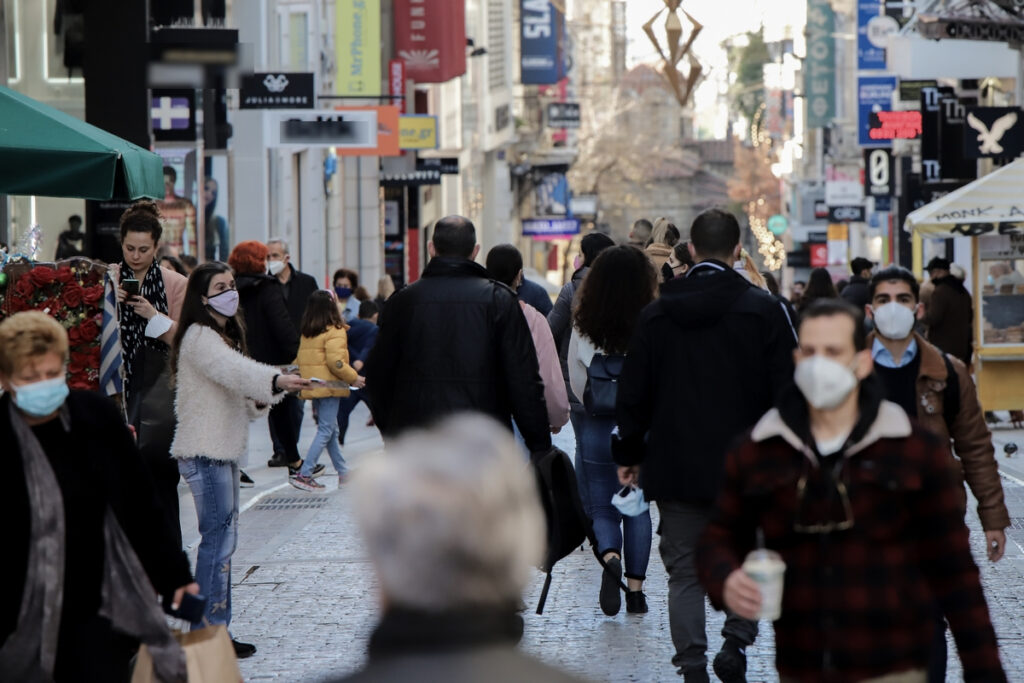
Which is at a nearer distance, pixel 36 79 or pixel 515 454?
pixel 515 454

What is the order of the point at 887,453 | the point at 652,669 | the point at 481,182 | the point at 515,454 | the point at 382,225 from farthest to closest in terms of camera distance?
1. the point at 481,182
2. the point at 382,225
3. the point at 652,669
4. the point at 887,453
5. the point at 515,454

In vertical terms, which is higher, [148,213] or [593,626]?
[148,213]

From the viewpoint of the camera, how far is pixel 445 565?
264 cm

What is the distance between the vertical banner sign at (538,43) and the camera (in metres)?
72.1

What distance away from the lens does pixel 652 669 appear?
305 inches

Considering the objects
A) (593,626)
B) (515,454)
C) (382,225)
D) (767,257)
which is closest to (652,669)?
(593,626)

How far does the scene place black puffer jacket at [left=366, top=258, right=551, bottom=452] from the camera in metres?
8.09

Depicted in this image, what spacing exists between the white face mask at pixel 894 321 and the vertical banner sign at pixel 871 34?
4200cm

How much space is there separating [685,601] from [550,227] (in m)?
55.9

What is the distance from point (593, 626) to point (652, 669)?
1028mm

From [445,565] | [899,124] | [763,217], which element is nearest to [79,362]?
[445,565]

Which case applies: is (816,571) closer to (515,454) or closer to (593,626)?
(515,454)

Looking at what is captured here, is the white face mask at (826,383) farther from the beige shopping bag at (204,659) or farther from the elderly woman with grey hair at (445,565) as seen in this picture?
the beige shopping bag at (204,659)

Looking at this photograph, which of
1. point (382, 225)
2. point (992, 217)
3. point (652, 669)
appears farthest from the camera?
point (382, 225)
